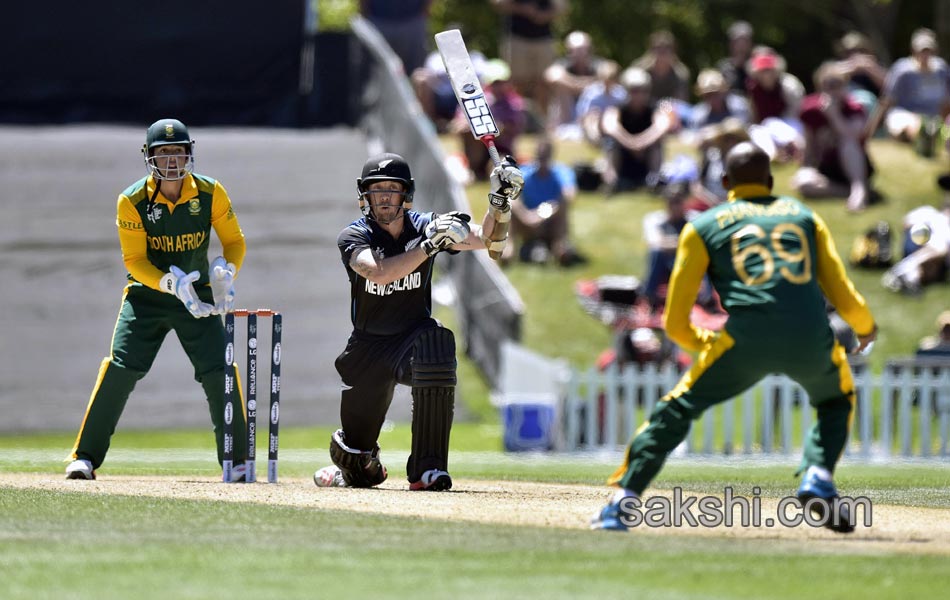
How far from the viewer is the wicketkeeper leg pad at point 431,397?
8898 millimetres

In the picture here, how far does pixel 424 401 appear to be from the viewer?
8922 millimetres

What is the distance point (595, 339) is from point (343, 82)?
7.52 metres

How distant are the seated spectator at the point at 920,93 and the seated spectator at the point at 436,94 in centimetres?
573

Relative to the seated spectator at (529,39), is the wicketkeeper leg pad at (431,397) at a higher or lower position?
lower

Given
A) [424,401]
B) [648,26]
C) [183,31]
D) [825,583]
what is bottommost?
[825,583]

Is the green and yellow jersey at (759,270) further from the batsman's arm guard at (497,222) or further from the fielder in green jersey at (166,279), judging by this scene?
the fielder in green jersey at (166,279)

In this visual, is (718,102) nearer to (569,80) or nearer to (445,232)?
(569,80)

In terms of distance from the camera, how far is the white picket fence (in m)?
15.7

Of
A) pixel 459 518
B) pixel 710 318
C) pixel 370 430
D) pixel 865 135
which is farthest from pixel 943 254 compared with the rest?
pixel 459 518

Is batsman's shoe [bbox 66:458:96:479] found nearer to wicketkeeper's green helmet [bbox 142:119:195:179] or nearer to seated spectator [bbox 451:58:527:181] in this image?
wicketkeeper's green helmet [bbox 142:119:195:179]

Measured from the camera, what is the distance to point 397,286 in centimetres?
913

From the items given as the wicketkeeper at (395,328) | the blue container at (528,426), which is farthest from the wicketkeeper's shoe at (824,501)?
the blue container at (528,426)

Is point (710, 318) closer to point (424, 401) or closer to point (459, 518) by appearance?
point (424, 401)

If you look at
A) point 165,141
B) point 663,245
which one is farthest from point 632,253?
point 165,141
